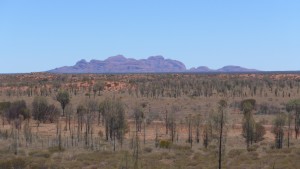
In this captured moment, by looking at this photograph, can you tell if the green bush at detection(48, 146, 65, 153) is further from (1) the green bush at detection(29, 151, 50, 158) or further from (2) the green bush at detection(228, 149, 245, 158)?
(2) the green bush at detection(228, 149, 245, 158)

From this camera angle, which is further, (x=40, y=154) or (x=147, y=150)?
(x=147, y=150)

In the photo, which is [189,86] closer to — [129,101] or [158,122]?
[129,101]

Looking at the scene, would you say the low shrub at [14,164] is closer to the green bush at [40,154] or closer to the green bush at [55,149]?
the green bush at [40,154]

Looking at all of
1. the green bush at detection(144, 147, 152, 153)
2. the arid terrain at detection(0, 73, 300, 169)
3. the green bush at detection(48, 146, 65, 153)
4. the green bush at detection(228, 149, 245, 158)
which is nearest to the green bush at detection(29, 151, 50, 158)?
the arid terrain at detection(0, 73, 300, 169)

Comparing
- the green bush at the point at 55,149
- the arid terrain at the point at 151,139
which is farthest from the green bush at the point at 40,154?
the green bush at the point at 55,149

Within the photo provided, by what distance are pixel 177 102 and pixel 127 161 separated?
6041cm

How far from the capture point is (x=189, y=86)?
129125 millimetres

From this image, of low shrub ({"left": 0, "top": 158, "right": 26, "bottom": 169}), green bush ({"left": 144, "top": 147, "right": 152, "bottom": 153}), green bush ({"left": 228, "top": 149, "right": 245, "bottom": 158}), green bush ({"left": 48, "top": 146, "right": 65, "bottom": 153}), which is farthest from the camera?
green bush ({"left": 144, "top": 147, "right": 152, "bottom": 153})

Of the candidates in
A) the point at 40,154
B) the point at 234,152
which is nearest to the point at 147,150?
the point at 234,152

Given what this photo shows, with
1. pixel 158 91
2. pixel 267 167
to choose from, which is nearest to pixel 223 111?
pixel 267 167

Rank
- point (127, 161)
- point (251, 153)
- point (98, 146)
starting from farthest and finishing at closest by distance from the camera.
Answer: point (98, 146)
point (251, 153)
point (127, 161)

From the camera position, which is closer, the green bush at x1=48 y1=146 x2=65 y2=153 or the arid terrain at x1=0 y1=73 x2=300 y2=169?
the arid terrain at x1=0 y1=73 x2=300 y2=169

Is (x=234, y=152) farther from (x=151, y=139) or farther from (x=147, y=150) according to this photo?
(x=151, y=139)

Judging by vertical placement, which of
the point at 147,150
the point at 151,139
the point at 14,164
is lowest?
the point at 151,139
